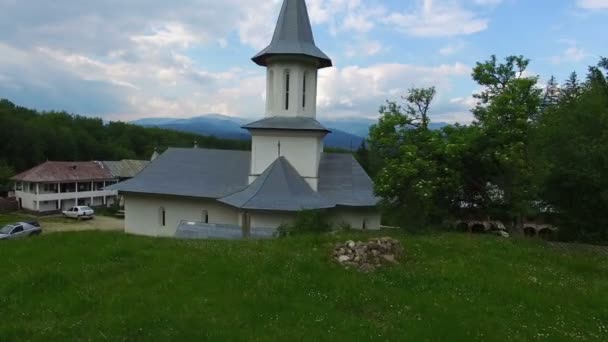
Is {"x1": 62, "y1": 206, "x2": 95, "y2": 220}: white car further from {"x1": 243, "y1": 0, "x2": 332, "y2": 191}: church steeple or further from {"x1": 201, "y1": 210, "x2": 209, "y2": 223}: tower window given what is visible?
{"x1": 243, "y1": 0, "x2": 332, "y2": 191}: church steeple

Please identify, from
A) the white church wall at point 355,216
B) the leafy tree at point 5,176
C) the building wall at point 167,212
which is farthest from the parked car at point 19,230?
the leafy tree at point 5,176

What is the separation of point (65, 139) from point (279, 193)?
60425 millimetres

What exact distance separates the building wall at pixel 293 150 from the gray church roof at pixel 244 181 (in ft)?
1.70

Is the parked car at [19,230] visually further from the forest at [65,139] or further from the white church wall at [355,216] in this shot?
the forest at [65,139]

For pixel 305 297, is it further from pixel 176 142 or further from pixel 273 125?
pixel 176 142

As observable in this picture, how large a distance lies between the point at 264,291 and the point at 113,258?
178 inches

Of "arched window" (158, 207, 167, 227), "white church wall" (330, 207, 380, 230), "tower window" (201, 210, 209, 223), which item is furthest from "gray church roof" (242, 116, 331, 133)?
"arched window" (158, 207, 167, 227)

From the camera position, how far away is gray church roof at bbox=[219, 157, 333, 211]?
1911 centimetres

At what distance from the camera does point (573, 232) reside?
15023mm

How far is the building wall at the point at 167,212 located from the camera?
22.5 metres

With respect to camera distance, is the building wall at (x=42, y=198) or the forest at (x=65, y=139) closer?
the building wall at (x=42, y=198)

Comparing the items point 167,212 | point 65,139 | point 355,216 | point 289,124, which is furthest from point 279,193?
point 65,139

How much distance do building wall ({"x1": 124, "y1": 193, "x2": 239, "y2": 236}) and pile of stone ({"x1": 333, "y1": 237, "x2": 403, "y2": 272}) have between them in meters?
12.0

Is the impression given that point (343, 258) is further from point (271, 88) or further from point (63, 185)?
point (63, 185)
